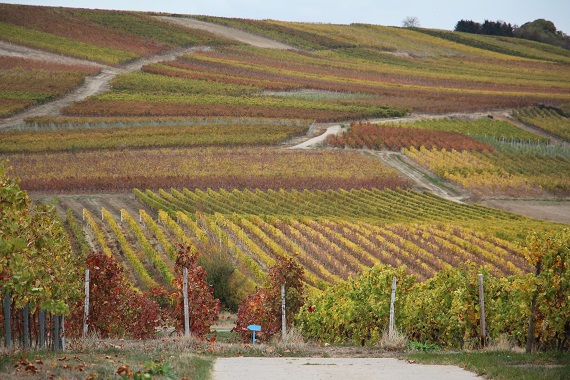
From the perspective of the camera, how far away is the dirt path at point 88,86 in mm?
86775

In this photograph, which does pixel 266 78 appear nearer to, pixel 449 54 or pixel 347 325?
pixel 449 54

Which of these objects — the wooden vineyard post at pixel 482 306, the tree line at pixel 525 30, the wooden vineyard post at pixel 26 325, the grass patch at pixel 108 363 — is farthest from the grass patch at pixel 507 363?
the tree line at pixel 525 30

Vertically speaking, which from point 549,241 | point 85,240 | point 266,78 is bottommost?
point 85,240

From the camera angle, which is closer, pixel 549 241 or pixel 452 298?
pixel 549 241

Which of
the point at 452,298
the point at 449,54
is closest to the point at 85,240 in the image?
the point at 452,298

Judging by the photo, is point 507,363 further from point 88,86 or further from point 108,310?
point 88,86

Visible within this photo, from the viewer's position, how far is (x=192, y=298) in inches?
813

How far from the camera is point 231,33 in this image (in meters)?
148

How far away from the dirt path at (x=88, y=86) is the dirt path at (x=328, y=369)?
69.8 meters

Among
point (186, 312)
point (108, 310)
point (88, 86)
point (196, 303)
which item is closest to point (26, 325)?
point (108, 310)

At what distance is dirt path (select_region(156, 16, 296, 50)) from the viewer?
144 meters

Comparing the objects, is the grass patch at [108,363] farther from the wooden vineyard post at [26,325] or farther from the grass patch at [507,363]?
the grass patch at [507,363]

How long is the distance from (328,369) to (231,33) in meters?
137

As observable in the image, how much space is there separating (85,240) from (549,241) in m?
30.0
